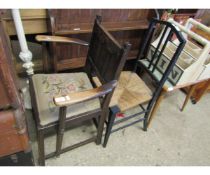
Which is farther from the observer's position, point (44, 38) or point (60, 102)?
point (44, 38)

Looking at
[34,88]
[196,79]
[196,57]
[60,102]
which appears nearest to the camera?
[60,102]

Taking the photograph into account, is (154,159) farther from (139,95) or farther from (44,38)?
(44,38)

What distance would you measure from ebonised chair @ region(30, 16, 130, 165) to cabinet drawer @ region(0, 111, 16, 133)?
8.4 inches

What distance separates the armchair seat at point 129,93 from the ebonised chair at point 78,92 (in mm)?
139

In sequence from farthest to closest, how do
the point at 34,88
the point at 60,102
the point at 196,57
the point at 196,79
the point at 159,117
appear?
the point at 159,117
the point at 196,79
the point at 196,57
the point at 34,88
the point at 60,102

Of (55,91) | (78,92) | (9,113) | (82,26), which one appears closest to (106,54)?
(78,92)

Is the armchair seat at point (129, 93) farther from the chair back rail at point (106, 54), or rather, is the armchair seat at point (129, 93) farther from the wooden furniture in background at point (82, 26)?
the wooden furniture in background at point (82, 26)

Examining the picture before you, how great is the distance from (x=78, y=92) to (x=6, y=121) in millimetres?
365

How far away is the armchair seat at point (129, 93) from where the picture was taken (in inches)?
53.6

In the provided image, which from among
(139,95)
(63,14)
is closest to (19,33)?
(63,14)

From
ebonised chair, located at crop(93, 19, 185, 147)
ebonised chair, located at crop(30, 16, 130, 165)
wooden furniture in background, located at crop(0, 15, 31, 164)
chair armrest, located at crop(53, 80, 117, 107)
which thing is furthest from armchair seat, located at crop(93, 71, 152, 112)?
wooden furniture in background, located at crop(0, 15, 31, 164)

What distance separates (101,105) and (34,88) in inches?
17.4

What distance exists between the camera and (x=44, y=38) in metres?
1.23

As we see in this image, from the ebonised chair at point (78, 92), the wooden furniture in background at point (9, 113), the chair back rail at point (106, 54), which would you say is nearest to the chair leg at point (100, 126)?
the ebonised chair at point (78, 92)
